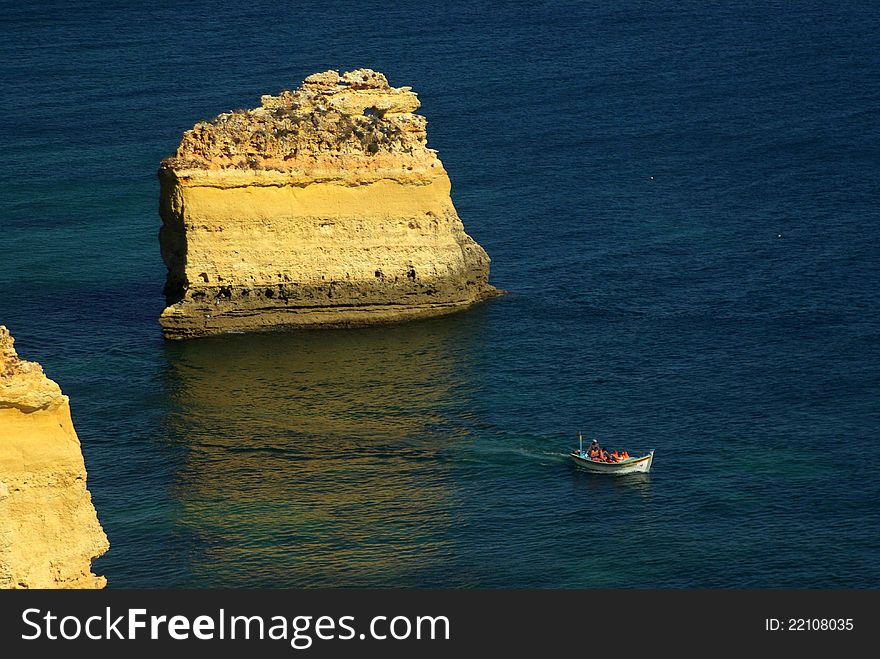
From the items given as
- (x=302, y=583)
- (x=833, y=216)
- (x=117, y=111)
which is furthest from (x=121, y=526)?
(x=117, y=111)

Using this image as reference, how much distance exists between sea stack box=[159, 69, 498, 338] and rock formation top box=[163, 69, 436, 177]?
4 centimetres

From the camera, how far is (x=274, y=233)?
277 ft

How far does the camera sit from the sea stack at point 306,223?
3305 inches

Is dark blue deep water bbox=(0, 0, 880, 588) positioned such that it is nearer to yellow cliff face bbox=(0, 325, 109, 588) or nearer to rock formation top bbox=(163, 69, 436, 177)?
rock formation top bbox=(163, 69, 436, 177)

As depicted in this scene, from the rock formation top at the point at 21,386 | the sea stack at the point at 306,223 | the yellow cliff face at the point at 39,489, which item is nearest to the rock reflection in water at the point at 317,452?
the sea stack at the point at 306,223

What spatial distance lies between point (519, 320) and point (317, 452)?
18.8 metres

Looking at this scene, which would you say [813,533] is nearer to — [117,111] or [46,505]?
[46,505]

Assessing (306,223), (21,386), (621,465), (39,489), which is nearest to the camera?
(21,386)

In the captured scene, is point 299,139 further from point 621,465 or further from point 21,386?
point 21,386

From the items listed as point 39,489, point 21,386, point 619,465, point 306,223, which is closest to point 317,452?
point 619,465

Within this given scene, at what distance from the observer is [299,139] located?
84.9 metres

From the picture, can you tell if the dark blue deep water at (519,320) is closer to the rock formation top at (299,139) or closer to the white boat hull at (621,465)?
the white boat hull at (621,465)

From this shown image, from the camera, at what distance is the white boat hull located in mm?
66750

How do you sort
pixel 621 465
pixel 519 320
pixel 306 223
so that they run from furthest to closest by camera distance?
pixel 519 320 < pixel 306 223 < pixel 621 465
